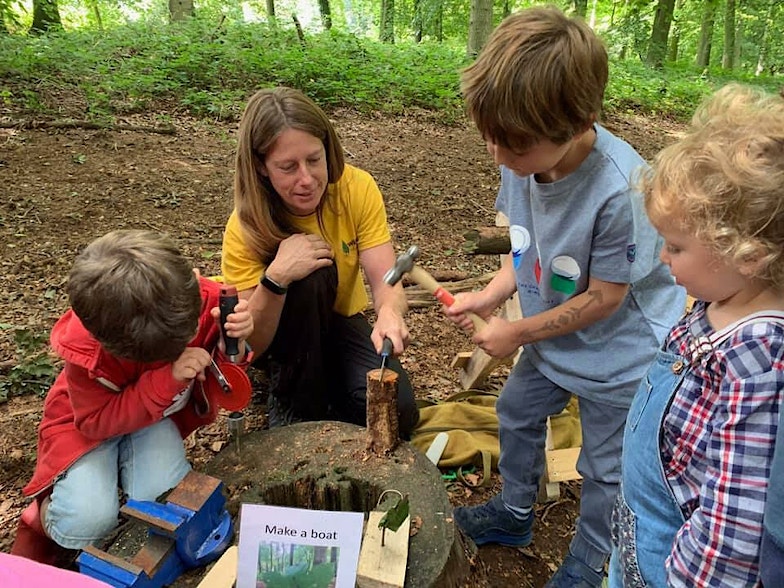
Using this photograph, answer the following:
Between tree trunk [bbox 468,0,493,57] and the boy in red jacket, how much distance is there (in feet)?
26.1

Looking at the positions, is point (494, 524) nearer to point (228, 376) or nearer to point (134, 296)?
point (228, 376)

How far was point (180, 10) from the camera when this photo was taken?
11414 mm

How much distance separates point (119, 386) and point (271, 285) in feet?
2.13

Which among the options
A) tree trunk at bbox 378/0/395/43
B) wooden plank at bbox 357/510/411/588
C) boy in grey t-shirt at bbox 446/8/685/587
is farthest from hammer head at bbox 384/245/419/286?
tree trunk at bbox 378/0/395/43

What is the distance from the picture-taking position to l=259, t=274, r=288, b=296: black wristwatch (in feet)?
7.41

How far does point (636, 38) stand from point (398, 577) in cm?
1591

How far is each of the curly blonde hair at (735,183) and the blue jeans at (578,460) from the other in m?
0.96

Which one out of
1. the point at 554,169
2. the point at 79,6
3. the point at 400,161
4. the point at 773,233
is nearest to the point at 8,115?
the point at 400,161

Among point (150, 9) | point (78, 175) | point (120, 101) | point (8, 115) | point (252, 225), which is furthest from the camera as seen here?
point (150, 9)

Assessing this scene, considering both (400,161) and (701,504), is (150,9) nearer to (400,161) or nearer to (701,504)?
(400,161)

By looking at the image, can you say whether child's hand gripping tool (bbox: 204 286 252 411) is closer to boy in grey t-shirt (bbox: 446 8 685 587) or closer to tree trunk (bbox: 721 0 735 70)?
boy in grey t-shirt (bbox: 446 8 685 587)

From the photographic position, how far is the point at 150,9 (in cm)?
1567

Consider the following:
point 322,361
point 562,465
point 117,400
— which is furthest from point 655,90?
point 117,400

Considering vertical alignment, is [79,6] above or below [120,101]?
above
